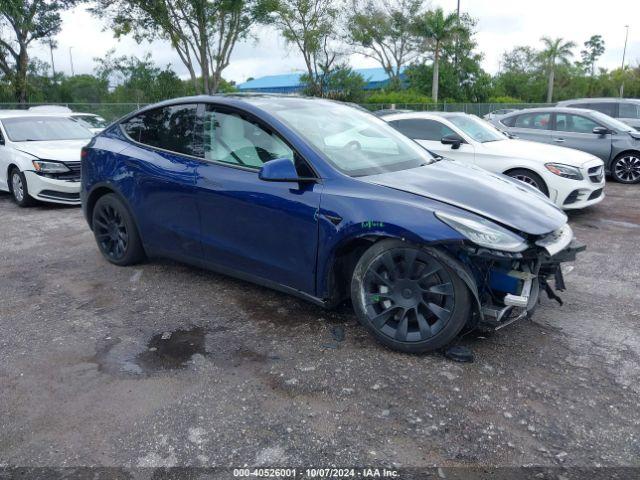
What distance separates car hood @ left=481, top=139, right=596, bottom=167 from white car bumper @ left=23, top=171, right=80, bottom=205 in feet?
21.0

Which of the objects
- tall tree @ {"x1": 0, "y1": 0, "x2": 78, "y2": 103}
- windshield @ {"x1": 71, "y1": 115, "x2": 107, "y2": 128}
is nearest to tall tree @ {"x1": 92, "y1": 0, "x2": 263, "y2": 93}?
tall tree @ {"x1": 0, "y1": 0, "x2": 78, "y2": 103}

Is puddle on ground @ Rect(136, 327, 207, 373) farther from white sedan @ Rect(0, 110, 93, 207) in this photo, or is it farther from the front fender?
white sedan @ Rect(0, 110, 93, 207)

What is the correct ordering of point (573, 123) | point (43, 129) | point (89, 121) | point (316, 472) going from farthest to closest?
point (89, 121) → point (573, 123) → point (43, 129) → point (316, 472)

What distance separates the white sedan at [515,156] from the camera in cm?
731

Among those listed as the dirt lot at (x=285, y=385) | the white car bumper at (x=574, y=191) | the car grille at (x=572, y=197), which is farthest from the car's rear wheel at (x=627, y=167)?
the dirt lot at (x=285, y=385)

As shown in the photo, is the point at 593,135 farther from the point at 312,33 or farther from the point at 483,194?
Result: the point at 312,33

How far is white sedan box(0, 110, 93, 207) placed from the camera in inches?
332

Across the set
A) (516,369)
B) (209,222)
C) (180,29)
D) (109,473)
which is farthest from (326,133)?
(180,29)

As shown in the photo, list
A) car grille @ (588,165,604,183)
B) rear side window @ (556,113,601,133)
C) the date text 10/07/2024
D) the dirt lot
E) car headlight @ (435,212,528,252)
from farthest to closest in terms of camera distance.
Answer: rear side window @ (556,113,601,133) < car grille @ (588,165,604,183) < car headlight @ (435,212,528,252) < the dirt lot < the date text 10/07/2024

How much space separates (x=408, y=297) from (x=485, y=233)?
62cm

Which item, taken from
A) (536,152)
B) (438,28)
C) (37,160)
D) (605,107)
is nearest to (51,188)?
(37,160)

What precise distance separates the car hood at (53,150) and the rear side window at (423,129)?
5225mm

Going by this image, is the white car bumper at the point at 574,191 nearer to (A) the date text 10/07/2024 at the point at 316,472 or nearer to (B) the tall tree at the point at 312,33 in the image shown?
(A) the date text 10/07/2024 at the point at 316,472

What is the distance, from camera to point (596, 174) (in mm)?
7676
